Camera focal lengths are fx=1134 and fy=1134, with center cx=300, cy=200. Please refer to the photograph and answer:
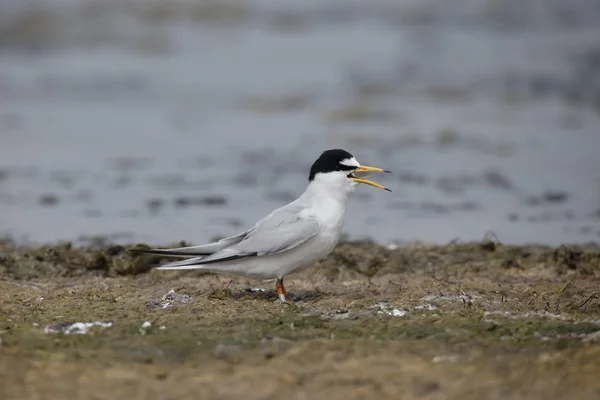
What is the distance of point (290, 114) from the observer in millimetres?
17266

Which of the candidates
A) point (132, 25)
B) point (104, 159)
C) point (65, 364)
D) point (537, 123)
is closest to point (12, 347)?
point (65, 364)

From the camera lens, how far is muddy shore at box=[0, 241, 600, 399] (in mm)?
5031

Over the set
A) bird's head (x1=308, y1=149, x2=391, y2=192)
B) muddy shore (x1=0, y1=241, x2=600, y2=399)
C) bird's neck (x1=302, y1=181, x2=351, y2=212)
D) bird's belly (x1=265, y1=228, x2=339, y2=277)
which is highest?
bird's head (x1=308, y1=149, x2=391, y2=192)

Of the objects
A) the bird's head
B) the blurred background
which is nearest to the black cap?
the bird's head

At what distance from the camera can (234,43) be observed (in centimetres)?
2409

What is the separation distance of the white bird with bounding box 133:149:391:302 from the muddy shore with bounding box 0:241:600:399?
0.20 metres

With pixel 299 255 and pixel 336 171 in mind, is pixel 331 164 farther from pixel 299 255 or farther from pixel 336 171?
pixel 299 255

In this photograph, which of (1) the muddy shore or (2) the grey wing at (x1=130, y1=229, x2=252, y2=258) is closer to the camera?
(1) the muddy shore

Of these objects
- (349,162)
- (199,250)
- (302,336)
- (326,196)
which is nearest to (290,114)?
(349,162)

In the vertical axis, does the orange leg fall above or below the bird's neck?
below

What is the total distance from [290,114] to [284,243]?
407 inches

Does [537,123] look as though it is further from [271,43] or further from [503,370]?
[503,370]

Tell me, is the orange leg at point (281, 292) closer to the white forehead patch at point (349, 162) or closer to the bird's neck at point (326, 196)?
the bird's neck at point (326, 196)

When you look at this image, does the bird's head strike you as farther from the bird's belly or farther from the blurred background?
the blurred background
